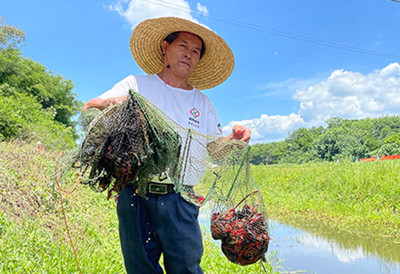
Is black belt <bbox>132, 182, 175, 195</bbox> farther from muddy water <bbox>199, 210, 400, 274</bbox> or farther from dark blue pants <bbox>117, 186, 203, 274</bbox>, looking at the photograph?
muddy water <bbox>199, 210, 400, 274</bbox>

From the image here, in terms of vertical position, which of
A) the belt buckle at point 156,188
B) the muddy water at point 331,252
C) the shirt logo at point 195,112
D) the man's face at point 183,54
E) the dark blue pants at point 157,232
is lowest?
the muddy water at point 331,252

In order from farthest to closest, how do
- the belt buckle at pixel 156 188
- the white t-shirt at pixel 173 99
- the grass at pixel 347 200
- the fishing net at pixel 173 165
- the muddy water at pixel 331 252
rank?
1. the grass at pixel 347 200
2. the muddy water at pixel 331 252
3. the white t-shirt at pixel 173 99
4. the belt buckle at pixel 156 188
5. the fishing net at pixel 173 165

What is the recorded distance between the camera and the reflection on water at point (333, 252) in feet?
14.1

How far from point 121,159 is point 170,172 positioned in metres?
0.31

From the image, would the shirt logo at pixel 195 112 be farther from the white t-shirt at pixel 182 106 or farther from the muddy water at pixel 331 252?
the muddy water at pixel 331 252

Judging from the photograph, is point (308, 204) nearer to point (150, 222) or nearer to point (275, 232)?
point (275, 232)

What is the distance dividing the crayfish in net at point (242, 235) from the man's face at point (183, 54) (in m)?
0.84

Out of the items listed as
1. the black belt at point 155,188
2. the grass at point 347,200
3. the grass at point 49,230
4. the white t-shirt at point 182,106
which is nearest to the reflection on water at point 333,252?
the grass at point 347,200

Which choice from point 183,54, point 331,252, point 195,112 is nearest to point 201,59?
point 183,54

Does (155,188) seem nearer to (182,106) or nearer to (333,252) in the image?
(182,106)

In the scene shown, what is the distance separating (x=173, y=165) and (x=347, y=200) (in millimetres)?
6755

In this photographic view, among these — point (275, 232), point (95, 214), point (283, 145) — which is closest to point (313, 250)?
point (275, 232)

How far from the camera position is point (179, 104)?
1746mm

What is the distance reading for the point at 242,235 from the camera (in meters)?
1.62
